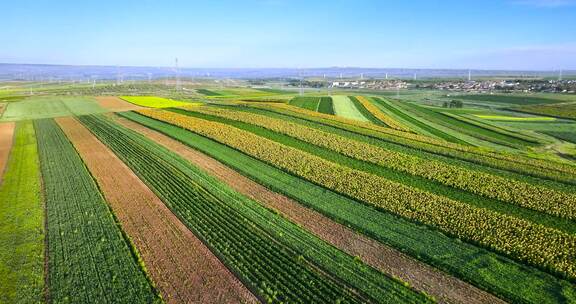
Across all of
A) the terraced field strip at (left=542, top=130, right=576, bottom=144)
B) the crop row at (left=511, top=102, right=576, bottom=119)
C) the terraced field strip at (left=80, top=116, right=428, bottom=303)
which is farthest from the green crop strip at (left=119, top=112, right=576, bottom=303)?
the crop row at (left=511, top=102, right=576, bottom=119)

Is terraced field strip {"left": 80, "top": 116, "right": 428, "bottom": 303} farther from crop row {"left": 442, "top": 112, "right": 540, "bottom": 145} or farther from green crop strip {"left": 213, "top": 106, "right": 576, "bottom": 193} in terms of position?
crop row {"left": 442, "top": 112, "right": 540, "bottom": 145}

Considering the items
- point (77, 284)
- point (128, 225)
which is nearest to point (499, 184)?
point (128, 225)

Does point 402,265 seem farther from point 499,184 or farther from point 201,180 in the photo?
point 201,180

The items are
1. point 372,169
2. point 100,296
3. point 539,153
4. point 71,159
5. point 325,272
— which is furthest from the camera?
point 539,153

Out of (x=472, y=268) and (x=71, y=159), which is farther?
(x=71, y=159)

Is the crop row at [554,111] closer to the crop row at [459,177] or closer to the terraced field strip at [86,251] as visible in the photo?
the crop row at [459,177]
